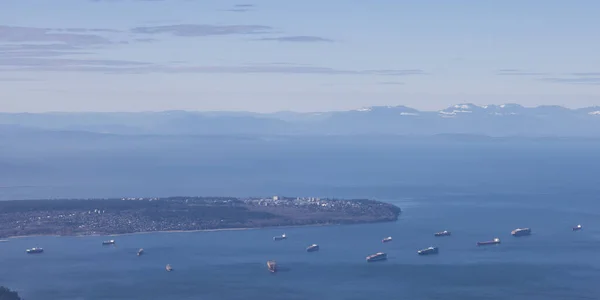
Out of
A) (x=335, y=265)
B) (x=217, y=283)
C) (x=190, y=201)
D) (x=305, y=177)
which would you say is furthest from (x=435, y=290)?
(x=305, y=177)

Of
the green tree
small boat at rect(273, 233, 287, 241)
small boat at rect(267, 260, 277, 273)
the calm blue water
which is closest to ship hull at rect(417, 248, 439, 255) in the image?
the calm blue water

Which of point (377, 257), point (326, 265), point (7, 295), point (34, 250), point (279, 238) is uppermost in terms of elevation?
point (34, 250)

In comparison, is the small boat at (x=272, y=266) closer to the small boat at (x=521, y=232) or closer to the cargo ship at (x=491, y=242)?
the cargo ship at (x=491, y=242)

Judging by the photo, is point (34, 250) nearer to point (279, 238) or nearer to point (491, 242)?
point (279, 238)

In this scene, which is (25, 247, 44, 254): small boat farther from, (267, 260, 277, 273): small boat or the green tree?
the green tree

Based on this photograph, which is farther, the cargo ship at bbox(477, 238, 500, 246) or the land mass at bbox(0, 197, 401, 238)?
the land mass at bbox(0, 197, 401, 238)

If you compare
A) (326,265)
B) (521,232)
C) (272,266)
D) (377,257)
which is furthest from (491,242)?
(272,266)
